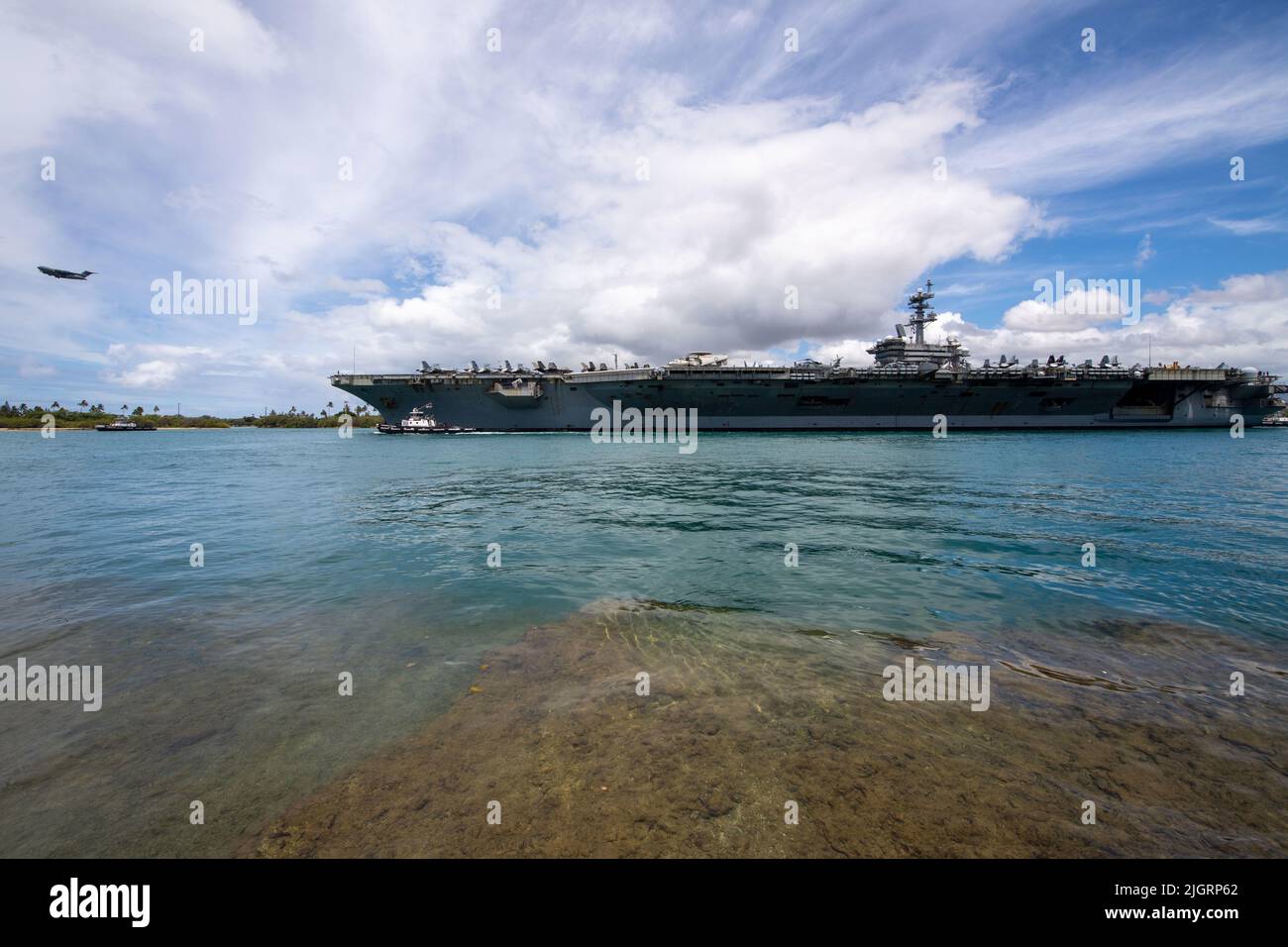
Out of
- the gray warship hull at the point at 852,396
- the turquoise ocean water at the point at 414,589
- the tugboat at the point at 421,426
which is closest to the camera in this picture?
the turquoise ocean water at the point at 414,589

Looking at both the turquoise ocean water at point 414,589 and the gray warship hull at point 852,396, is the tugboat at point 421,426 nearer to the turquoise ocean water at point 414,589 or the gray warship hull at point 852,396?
the gray warship hull at point 852,396

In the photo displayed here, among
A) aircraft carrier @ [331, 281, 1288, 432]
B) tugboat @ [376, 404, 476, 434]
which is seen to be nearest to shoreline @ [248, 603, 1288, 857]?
aircraft carrier @ [331, 281, 1288, 432]

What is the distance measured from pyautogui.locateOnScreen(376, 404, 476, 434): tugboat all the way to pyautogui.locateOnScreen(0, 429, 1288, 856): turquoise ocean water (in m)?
49.7

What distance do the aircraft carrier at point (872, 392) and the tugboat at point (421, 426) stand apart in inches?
61.2

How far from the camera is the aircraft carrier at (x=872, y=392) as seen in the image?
55625 mm

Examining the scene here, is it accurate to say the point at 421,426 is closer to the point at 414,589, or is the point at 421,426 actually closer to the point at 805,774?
the point at 414,589

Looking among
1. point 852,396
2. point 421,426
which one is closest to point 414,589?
point 852,396

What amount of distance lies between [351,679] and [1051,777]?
600cm

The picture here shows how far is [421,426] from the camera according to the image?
7025 cm

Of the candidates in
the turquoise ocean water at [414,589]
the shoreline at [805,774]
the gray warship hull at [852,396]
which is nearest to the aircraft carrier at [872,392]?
the gray warship hull at [852,396]

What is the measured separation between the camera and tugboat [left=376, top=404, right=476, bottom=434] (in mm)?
70312

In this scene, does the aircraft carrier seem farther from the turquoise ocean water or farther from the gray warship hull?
the turquoise ocean water
